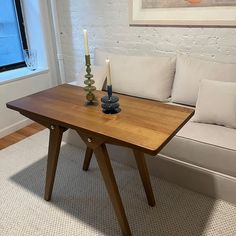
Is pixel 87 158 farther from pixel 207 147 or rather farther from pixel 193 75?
pixel 193 75

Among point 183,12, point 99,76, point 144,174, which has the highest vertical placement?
point 183,12

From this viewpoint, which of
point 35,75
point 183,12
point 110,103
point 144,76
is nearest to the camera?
point 110,103

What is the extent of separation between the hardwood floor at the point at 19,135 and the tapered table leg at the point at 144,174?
1563 mm

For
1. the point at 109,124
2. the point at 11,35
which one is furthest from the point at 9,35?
the point at 109,124

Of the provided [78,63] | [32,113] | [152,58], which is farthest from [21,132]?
[152,58]

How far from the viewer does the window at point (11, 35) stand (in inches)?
114

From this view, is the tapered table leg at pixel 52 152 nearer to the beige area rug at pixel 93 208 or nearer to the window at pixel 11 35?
the beige area rug at pixel 93 208

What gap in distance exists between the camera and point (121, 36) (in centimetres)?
261

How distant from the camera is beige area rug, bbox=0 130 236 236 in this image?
1575 mm

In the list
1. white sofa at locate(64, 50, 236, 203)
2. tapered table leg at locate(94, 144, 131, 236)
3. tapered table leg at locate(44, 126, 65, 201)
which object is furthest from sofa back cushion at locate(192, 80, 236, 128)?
tapered table leg at locate(44, 126, 65, 201)

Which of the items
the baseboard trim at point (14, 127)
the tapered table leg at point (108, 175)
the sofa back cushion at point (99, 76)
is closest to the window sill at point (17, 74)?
the baseboard trim at point (14, 127)

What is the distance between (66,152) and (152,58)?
1.19 m

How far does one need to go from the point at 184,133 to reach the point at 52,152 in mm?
895

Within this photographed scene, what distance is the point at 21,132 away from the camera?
2.84m
